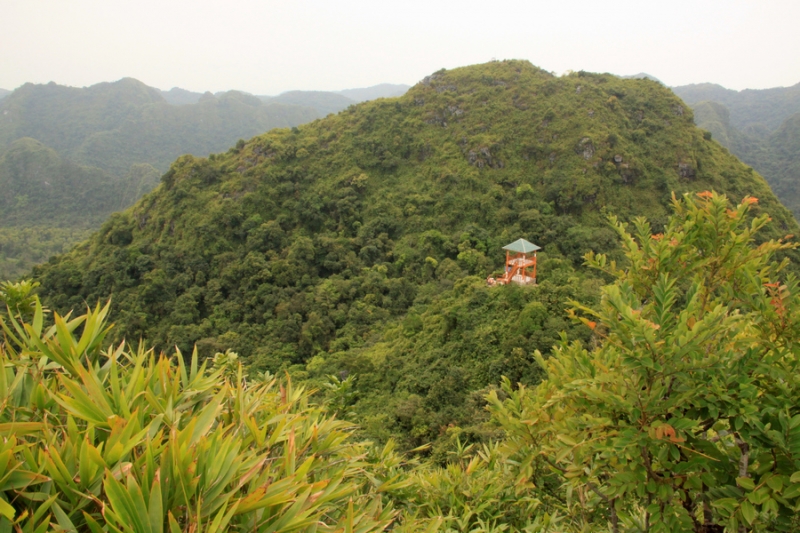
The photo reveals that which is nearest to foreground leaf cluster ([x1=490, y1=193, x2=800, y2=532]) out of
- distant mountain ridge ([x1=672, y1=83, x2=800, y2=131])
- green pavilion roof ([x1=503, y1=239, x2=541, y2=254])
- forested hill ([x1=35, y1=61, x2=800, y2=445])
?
forested hill ([x1=35, y1=61, x2=800, y2=445])

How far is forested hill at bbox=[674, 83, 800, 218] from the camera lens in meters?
38.7

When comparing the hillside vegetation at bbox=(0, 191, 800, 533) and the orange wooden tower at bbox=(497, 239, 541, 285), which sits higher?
the hillside vegetation at bbox=(0, 191, 800, 533)

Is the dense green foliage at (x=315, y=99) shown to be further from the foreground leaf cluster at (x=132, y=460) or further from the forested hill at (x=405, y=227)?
the foreground leaf cluster at (x=132, y=460)

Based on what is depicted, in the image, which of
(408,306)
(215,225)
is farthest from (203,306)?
(408,306)

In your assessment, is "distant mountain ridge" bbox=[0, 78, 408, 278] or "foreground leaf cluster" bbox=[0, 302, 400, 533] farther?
"distant mountain ridge" bbox=[0, 78, 408, 278]

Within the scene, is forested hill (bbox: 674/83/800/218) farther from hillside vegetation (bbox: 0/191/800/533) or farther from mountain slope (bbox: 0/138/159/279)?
mountain slope (bbox: 0/138/159/279)

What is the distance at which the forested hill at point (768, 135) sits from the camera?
38691mm

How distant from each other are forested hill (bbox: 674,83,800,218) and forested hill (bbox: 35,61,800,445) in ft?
76.6

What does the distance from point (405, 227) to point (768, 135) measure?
187 feet

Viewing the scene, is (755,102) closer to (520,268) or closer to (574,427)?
(520,268)

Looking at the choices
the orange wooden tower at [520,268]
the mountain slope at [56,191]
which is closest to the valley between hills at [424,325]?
the mountain slope at [56,191]

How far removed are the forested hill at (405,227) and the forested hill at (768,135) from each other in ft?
76.6

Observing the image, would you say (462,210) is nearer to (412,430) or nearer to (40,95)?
(412,430)

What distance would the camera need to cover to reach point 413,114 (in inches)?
1076
